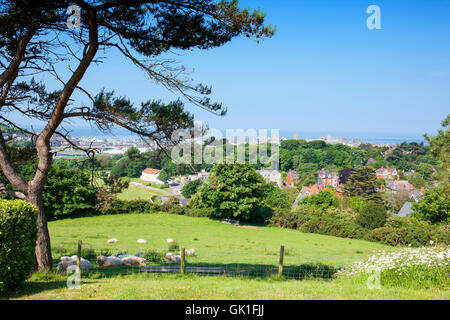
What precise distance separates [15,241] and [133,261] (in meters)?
6.58

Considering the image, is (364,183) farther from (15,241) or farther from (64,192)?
(15,241)

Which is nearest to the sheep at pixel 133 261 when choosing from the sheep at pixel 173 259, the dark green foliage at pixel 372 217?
the sheep at pixel 173 259

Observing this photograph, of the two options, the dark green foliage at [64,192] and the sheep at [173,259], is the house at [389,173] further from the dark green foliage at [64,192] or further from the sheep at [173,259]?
the sheep at [173,259]

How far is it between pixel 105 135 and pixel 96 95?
0.98 meters

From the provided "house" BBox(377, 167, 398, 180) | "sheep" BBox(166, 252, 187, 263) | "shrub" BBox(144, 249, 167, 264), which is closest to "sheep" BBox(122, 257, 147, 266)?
"shrub" BBox(144, 249, 167, 264)

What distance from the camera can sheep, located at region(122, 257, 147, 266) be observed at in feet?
37.0

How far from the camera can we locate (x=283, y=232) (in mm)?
28203

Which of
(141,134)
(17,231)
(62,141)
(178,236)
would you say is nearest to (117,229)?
(178,236)

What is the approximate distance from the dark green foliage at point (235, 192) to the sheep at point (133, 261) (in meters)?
19.7

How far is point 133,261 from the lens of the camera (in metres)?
11.5

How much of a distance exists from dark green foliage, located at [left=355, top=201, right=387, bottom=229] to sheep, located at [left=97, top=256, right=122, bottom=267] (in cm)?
2429

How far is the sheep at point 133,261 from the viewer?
1126 centimetres

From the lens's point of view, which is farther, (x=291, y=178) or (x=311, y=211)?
(x=291, y=178)

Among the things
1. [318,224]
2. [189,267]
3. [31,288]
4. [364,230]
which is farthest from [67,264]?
[364,230]
